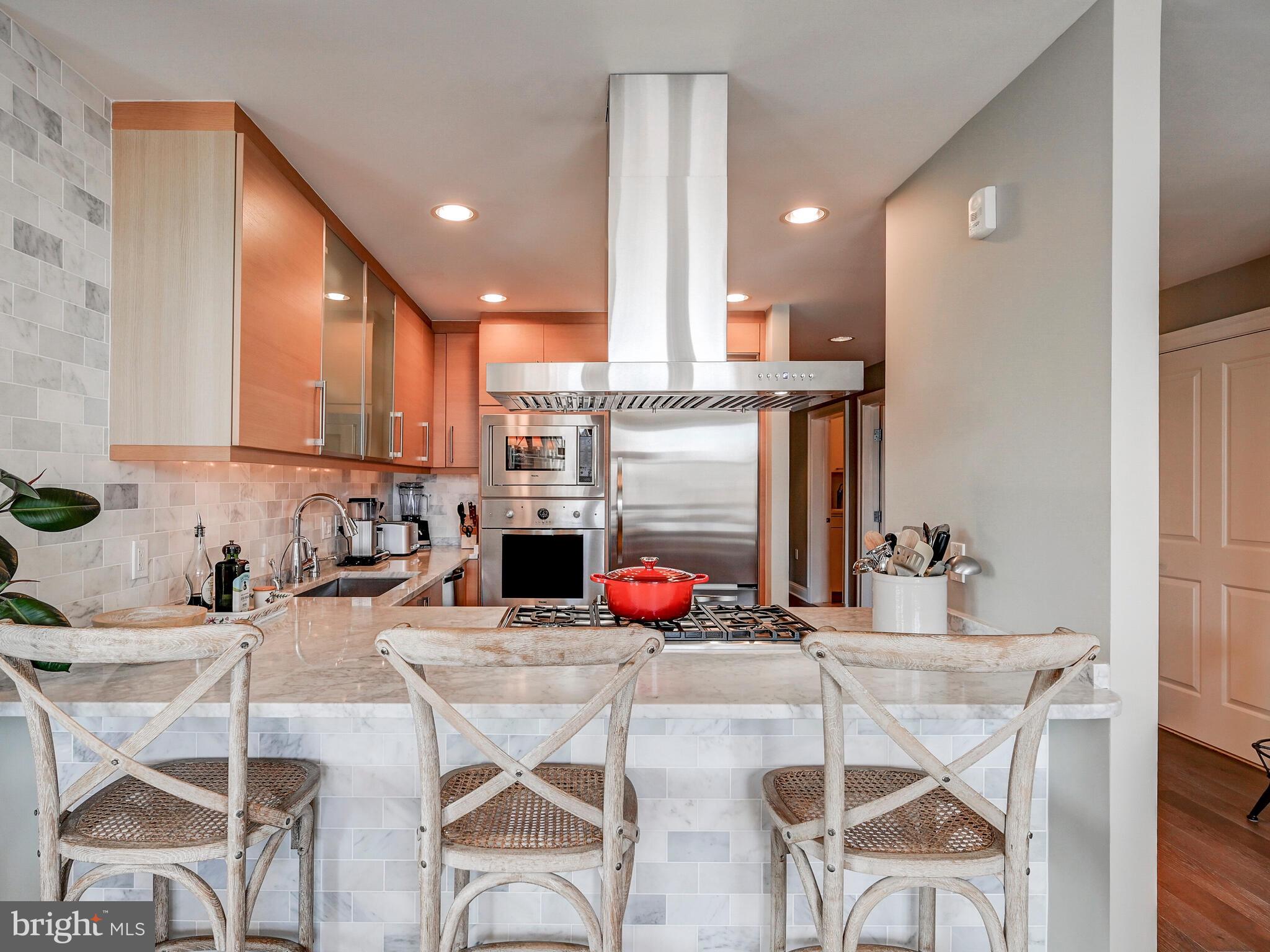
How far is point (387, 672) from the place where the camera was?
4.88 feet

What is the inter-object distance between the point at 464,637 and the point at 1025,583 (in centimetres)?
133

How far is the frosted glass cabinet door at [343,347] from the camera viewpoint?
8.52 ft

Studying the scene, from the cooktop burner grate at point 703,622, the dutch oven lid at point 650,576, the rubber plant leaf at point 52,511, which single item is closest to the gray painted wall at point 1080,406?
the cooktop burner grate at point 703,622

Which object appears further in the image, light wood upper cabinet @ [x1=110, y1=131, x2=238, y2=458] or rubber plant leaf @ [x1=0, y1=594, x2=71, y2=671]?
light wood upper cabinet @ [x1=110, y1=131, x2=238, y2=458]

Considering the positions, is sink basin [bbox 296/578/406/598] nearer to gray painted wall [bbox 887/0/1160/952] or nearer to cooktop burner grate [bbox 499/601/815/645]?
cooktop burner grate [bbox 499/601/815/645]

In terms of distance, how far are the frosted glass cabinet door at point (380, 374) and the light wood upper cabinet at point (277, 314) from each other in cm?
62

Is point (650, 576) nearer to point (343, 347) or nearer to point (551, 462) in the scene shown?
point (343, 347)

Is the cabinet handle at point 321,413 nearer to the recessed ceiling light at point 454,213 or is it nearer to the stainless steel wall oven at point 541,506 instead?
the recessed ceiling light at point 454,213

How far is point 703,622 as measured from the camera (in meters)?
1.88

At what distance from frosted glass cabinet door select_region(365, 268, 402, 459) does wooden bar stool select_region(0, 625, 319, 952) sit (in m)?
1.99

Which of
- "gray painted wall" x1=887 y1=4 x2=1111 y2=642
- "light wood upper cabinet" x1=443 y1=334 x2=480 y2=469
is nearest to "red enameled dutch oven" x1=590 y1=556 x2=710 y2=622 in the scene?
"gray painted wall" x1=887 y1=4 x2=1111 y2=642

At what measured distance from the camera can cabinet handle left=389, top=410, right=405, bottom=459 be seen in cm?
350

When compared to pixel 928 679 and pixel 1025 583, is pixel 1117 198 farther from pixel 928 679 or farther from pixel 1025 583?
pixel 928 679

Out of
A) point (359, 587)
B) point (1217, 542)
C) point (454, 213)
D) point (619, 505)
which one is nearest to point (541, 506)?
point (619, 505)
